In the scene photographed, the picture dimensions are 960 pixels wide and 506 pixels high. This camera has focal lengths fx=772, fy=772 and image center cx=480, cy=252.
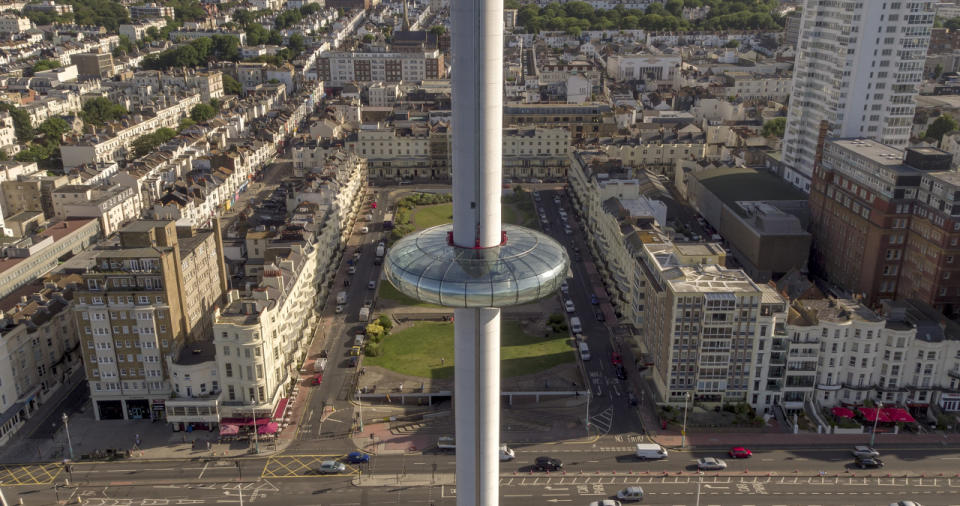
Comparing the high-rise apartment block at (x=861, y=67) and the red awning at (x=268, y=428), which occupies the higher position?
the high-rise apartment block at (x=861, y=67)

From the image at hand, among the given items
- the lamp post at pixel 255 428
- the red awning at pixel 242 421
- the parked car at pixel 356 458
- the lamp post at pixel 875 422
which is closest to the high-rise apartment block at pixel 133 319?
the red awning at pixel 242 421

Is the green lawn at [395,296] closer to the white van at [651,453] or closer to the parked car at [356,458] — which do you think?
the parked car at [356,458]

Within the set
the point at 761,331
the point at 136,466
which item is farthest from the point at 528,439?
the point at 136,466

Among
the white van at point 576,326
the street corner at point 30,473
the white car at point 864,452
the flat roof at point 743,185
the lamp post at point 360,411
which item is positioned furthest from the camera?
the flat roof at point 743,185

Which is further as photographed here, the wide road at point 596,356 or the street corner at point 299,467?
the wide road at point 596,356

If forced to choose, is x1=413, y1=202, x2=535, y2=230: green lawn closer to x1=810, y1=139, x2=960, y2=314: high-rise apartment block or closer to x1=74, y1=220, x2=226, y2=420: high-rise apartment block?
x1=810, y1=139, x2=960, y2=314: high-rise apartment block

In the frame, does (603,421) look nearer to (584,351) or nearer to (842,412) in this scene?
Answer: (584,351)
